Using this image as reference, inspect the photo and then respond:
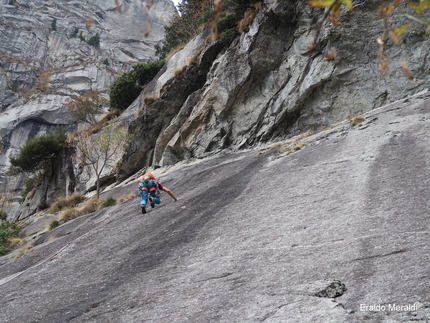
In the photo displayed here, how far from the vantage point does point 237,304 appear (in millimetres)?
4812

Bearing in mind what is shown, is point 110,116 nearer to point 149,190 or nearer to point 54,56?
point 149,190

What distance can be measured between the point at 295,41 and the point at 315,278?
683 inches

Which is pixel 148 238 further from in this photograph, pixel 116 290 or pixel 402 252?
pixel 402 252

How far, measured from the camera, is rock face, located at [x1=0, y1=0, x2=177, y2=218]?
63375 mm

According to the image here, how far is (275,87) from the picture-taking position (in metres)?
19.9

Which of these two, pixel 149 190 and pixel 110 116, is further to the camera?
pixel 110 116

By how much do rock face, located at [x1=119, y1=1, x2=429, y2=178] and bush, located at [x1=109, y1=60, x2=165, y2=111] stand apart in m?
7.56

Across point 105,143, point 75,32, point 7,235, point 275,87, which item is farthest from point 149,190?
point 75,32

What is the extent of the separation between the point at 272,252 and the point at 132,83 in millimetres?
28071

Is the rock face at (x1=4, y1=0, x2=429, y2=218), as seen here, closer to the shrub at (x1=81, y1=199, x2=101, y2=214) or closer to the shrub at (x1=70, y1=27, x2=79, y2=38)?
the shrub at (x1=81, y1=199, x2=101, y2=214)

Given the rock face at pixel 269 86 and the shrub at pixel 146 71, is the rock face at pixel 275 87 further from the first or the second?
the shrub at pixel 146 71

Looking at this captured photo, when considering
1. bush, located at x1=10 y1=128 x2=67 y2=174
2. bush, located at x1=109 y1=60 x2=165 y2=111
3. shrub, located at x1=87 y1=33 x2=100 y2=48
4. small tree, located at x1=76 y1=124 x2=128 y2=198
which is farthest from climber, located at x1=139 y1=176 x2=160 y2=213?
shrub, located at x1=87 y1=33 x2=100 y2=48

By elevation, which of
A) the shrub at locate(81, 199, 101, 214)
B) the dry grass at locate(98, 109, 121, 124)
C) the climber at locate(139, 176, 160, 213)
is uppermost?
the dry grass at locate(98, 109, 121, 124)

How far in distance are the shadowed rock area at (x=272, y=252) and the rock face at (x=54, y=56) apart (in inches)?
2119
